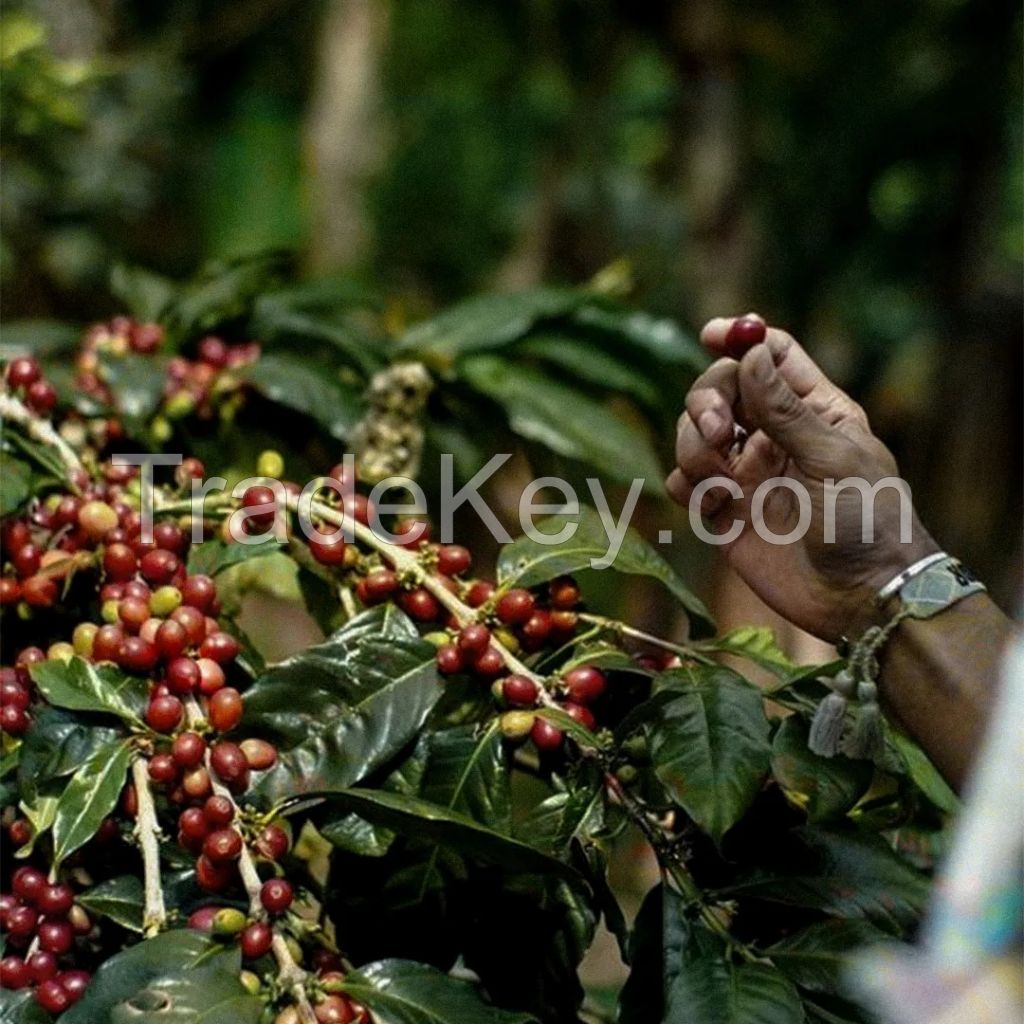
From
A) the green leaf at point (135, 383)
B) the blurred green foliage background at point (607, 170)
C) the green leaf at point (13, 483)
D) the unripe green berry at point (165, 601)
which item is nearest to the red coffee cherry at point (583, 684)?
the unripe green berry at point (165, 601)

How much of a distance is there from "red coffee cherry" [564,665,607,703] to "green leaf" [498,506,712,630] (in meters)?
0.06

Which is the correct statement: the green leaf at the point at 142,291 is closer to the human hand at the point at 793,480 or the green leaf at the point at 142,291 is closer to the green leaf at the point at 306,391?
the green leaf at the point at 306,391

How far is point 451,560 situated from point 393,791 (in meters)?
0.14

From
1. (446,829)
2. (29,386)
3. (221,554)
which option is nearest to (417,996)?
(446,829)

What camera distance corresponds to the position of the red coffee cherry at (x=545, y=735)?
2.72 ft

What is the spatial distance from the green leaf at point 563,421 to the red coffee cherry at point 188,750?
58 centimetres

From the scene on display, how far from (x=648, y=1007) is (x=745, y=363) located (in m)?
0.33

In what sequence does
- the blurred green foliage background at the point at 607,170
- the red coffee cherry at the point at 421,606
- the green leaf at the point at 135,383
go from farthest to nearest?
1. the blurred green foliage background at the point at 607,170
2. the green leaf at the point at 135,383
3. the red coffee cherry at the point at 421,606

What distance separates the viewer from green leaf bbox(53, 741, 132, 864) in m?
0.77

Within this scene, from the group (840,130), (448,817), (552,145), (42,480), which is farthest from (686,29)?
(448,817)

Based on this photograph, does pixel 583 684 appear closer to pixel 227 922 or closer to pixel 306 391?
pixel 227 922

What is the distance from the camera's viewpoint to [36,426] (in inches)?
41.4

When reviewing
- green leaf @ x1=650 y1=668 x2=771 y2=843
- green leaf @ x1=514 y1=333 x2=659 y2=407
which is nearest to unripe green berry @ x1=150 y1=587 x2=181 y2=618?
green leaf @ x1=650 y1=668 x2=771 y2=843

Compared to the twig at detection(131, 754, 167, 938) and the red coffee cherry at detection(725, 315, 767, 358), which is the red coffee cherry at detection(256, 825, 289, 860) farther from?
the red coffee cherry at detection(725, 315, 767, 358)
